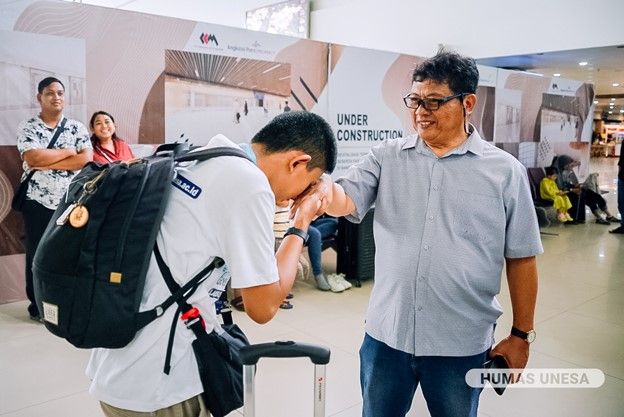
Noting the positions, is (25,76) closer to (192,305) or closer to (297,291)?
(297,291)

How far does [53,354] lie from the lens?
3467 mm

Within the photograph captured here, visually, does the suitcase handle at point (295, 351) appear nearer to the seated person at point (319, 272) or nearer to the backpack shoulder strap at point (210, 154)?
the backpack shoulder strap at point (210, 154)

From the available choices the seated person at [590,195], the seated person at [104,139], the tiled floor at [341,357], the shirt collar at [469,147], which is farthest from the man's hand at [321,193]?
the seated person at [590,195]

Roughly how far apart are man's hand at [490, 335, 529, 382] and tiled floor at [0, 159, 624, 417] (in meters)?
1.25

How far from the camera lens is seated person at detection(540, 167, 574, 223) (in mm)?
8711

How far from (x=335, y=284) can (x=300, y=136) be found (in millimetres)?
3931

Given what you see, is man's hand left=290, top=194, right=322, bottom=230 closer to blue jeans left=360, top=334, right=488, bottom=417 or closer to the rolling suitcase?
the rolling suitcase

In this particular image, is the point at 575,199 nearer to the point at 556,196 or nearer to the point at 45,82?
the point at 556,196

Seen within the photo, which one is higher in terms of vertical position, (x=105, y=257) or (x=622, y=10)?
(x=622, y=10)

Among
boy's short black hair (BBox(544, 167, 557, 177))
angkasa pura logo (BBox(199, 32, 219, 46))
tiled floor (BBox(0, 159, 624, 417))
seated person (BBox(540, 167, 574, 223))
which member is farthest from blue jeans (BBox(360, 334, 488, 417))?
boy's short black hair (BBox(544, 167, 557, 177))

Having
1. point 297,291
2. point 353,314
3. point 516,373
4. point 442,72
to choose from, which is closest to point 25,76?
point 297,291

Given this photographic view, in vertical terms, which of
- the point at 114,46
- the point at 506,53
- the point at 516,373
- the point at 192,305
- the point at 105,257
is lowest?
the point at 516,373

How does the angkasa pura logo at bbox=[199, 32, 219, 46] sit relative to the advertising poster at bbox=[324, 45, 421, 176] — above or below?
above

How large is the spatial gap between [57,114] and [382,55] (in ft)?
12.8
